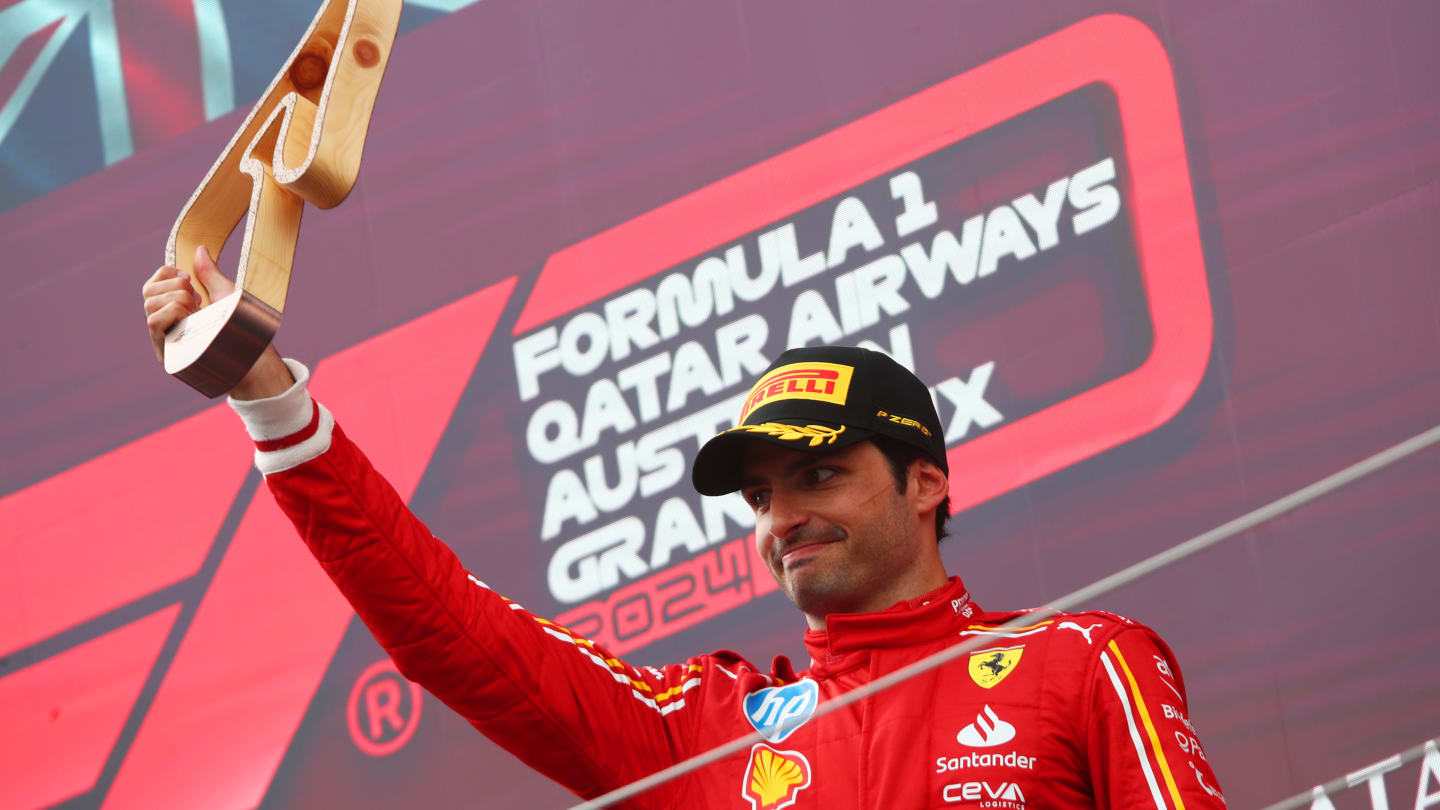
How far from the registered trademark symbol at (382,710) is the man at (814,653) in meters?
1.12

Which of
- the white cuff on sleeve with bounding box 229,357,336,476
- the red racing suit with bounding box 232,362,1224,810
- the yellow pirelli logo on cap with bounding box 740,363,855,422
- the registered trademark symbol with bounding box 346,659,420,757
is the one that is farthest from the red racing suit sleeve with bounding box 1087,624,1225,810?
the registered trademark symbol with bounding box 346,659,420,757

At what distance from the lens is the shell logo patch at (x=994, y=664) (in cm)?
121

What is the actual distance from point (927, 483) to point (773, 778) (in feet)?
0.99

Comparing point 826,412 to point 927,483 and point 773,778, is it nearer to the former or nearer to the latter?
point 927,483

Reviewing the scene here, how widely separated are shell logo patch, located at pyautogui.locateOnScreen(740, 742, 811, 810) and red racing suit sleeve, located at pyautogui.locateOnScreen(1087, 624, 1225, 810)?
0.23m

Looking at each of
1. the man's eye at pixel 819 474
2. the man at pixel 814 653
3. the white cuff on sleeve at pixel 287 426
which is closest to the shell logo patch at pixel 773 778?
the man at pixel 814 653

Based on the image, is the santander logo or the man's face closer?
the santander logo

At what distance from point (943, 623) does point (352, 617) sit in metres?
1.39

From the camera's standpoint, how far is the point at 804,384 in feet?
4.38

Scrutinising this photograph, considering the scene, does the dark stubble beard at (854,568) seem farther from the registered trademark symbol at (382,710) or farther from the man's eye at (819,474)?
the registered trademark symbol at (382,710)

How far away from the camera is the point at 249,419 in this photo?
105cm

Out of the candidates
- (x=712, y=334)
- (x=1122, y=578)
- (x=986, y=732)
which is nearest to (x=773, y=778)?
(x=986, y=732)

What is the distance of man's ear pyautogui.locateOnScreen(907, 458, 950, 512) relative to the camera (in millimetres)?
1353

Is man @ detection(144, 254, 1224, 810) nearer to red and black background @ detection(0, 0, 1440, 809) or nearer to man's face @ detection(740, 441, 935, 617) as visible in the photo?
man's face @ detection(740, 441, 935, 617)
